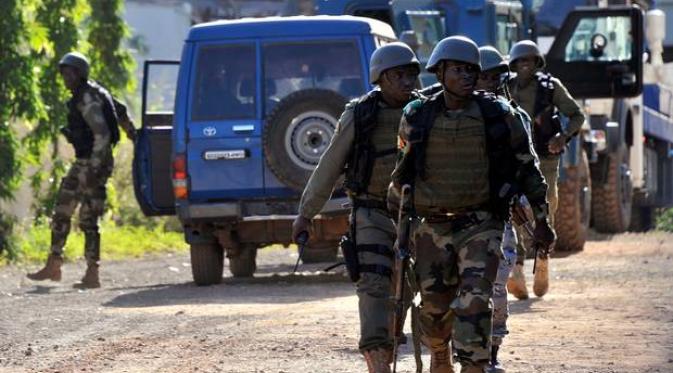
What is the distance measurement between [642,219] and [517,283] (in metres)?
13.6

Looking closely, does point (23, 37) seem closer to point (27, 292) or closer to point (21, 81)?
point (21, 81)

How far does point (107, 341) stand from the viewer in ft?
34.0

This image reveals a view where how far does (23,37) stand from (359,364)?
34.8ft

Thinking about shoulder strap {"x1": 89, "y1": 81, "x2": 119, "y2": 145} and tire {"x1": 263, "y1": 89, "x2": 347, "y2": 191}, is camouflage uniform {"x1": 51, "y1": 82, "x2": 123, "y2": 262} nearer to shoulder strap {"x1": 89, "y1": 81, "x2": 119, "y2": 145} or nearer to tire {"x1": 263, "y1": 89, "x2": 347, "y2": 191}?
shoulder strap {"x1": 89, "y1": 81, "x2": 119, "y2": 145}

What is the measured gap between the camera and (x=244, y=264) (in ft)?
54.0

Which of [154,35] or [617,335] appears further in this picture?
[154,35]

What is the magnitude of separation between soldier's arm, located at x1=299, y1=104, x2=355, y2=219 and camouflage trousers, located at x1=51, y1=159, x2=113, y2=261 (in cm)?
763

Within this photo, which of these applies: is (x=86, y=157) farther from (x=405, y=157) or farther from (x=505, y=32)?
(x=405, y=157)

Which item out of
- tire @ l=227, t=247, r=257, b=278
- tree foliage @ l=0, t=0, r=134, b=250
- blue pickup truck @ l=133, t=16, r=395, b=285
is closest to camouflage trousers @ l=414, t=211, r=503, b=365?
blue pickup truck @ l=133, t=16, r=395, b=285

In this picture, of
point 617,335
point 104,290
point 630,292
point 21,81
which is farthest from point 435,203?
point 21,81

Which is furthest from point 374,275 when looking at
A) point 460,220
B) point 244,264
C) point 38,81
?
point 38,81

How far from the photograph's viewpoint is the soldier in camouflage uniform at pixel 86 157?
1502 cm

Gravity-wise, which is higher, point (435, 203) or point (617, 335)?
point (435, 203)

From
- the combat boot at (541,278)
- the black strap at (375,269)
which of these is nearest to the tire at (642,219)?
the combat boot at (541,278)
